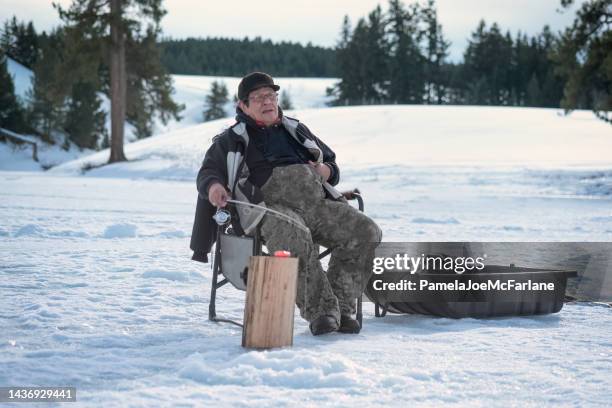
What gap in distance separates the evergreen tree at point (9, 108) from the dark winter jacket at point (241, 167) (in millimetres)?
42286

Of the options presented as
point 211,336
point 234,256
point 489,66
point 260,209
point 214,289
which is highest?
point 489,66

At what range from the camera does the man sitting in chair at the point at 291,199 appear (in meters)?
3.54

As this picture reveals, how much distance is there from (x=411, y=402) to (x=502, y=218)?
27.5ft

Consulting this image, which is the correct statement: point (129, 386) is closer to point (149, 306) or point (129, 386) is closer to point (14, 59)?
point (149, 306)

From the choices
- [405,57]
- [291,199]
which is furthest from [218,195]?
[405,57]

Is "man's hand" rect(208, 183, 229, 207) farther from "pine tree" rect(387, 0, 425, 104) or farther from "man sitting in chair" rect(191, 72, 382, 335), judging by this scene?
"pine tree" rect(387, 0, 425, 104)

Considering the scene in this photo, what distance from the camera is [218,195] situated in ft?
11.5

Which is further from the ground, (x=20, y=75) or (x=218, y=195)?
(x=20, y=75)

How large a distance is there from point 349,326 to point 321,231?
0.54 m

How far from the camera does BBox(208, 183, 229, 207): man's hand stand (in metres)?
3.48

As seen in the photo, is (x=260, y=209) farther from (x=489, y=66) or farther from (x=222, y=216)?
(x=489, y=66)

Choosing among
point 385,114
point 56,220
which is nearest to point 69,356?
point 56,220

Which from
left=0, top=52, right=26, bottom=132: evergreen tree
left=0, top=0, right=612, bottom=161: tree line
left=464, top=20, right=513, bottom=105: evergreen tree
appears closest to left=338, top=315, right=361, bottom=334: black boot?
left=0, top=0, right=612, bottom=161: tree line

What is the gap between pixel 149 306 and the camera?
160 inches
